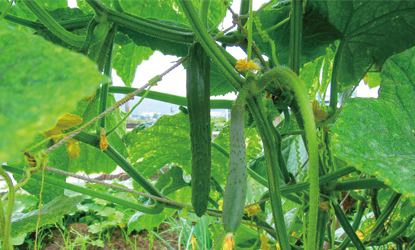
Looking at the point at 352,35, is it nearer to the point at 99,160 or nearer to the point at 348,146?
the point at 348,146

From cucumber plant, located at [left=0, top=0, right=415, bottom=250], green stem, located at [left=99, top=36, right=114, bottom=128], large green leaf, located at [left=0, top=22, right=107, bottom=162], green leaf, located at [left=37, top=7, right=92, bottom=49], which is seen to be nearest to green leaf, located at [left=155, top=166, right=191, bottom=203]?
cucumber plant, located at [left=0, top=0, right=415, bottom=250]

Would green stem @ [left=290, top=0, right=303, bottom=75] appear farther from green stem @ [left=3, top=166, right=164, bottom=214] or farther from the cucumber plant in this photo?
green stem @ [left=3, top=166, right=164, bottom=214]

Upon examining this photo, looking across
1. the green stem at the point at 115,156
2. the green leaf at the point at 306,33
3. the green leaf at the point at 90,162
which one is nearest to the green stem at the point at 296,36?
the green leaf at the point at 306,33

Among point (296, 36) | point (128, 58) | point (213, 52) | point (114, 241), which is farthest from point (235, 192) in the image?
point (114, 241)

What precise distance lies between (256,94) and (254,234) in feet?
2.07

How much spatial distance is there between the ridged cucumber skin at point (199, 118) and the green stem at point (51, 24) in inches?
9.9

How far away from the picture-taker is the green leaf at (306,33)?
2.68 ft

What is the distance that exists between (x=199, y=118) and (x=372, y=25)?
0.62m

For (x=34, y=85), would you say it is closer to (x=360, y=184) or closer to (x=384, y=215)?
(x=360, y=184)

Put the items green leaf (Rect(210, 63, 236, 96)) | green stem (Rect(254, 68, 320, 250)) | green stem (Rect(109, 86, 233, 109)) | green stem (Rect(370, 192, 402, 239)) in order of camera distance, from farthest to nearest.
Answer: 1. green leaf (Rect(210, 63, 236, 96))
2. green stem (Rect(370, 192, 402, 239))
3. green stem (Rect(109, 86, 233, 109))
4. green stem (Rect(254, 68, 320, 250))

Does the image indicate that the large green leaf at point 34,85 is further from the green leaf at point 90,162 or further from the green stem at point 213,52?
the green leaf at point 90,162

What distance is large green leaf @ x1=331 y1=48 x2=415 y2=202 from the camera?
375 millimetres

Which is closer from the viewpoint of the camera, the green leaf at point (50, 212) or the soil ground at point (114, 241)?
the green leaf at point (50, 212)

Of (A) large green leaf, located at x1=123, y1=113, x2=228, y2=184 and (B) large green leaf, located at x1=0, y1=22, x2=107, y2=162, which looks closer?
(B) large green leaf, located at x1=0, y1=22, x2=107, y2=162
